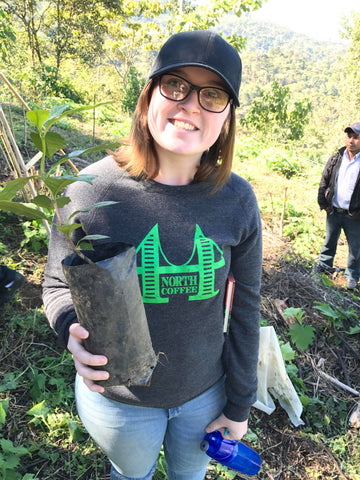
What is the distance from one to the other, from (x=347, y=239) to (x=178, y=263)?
412 cm

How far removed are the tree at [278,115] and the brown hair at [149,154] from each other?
41.6ft

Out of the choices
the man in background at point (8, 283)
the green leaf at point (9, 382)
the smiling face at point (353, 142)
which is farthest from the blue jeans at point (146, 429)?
the smiling face at point (353, 142)

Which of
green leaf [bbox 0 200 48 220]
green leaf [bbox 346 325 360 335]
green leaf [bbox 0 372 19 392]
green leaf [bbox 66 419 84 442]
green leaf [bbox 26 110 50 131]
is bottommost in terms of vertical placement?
green leaf [bbox 346 325 360 335]

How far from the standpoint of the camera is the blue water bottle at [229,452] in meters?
1.12

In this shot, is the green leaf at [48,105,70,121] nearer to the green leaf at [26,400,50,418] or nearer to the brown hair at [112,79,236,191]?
the brown hair at [112,79,236,191]

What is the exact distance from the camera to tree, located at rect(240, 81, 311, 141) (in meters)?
12.6

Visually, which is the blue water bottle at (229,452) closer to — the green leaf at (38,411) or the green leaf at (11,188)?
the green leaf at (11,188)

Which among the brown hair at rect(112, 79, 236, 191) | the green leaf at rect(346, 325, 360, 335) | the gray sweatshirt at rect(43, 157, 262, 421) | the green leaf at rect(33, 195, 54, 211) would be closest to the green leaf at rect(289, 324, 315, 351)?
the green leaf at rect(346, 325, 360, 335)

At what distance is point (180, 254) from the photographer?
1004 millimetres

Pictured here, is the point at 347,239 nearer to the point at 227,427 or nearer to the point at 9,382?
the point at 227,427

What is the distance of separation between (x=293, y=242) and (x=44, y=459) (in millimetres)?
4412

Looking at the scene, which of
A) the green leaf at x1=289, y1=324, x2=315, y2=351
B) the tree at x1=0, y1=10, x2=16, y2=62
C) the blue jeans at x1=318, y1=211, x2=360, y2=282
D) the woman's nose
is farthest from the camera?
the tree at x1=0, y1=10, x2=16, y2=62

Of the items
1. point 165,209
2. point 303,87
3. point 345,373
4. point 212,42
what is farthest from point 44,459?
point 303,87

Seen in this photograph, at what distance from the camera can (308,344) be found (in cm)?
291
